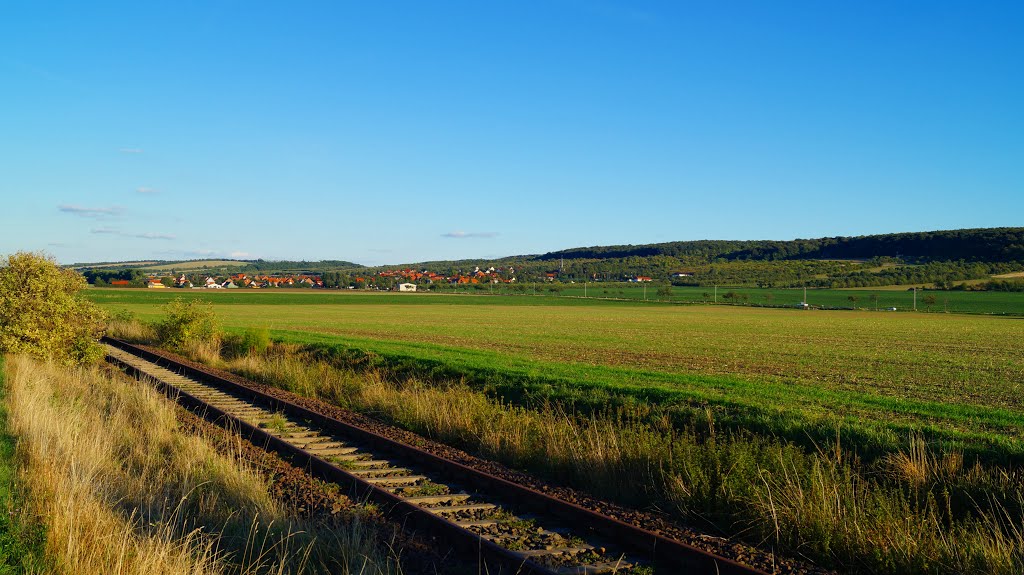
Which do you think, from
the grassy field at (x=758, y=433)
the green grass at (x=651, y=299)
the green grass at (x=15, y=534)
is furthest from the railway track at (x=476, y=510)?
the green grass at (x=651, y=299)

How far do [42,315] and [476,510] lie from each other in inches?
746

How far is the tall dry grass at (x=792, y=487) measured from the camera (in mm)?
6867

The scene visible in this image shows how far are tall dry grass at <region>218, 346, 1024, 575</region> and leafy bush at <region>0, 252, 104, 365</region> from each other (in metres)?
13.5

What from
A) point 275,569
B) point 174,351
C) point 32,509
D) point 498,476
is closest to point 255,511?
point 275,569

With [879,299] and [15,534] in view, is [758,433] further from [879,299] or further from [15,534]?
[879,299]

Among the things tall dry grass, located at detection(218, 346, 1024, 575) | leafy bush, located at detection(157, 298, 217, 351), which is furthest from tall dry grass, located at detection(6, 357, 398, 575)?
leafy bush, located at detection(157, 298, 217, 351)

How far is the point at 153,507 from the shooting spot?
25.4ft

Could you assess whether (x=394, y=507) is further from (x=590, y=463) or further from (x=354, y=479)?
(x=590, y=463)

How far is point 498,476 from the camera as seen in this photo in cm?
954

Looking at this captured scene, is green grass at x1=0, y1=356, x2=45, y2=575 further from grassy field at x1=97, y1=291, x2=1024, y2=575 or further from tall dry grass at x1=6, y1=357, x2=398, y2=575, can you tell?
grassy field at x1=97, y1=291, x2=1024, y2=575

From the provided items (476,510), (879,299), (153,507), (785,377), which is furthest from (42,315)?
(879,299)

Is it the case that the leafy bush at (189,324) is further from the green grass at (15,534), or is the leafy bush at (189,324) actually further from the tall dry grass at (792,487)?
the green grass at (15,534)

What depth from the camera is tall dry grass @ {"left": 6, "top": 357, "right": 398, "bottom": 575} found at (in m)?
5.84

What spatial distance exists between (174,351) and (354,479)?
25.2m
